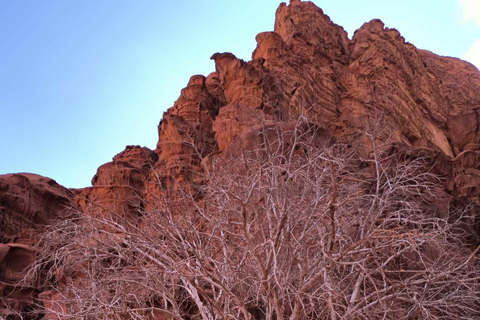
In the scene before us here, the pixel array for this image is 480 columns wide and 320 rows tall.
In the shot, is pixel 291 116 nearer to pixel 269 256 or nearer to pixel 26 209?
pixel 269 256

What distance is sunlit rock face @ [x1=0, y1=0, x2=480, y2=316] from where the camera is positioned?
62.0 ft

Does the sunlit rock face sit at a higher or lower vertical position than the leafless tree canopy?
higher

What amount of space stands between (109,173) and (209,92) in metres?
7.12

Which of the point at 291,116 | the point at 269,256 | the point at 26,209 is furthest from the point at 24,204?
the point at 269,256

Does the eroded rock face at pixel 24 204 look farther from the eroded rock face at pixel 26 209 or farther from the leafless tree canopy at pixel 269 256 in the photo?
the leafless tree canopy at pixel 269 256

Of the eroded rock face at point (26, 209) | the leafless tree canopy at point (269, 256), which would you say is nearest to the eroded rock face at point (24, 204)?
the eroded rock face at point (26, 209)

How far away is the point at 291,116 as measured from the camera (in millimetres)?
17828

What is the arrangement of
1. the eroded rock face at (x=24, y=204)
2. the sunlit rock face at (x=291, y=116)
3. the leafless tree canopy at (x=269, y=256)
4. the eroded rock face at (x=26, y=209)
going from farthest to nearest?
1. the eroded rock face at (x=24, y=204)
2. the sunlit rock face at (x=291, y=116)
3. the eroded rock face at (x=26, y=209)
4. the leafless tree canopy at (x=269, y=256)

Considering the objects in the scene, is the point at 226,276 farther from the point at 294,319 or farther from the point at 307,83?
the point at 307,83

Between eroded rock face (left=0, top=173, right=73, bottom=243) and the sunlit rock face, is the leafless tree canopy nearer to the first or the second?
the sunlit rock face

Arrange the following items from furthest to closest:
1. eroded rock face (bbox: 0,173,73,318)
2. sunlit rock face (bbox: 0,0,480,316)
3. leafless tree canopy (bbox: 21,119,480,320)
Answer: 1. sunlit rock face (bbox: 0,0,480,316)
2. eroded rock face (bbox: 0,173,73,318)
3. leafless tree canopy (bbox: 21,119,480,320)

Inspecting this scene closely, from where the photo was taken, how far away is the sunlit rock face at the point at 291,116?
1889 centimetres

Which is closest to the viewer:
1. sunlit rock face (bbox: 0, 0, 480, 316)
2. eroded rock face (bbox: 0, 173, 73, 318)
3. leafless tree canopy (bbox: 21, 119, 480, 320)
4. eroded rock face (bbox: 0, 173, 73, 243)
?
leafless tree canopy (bbox: 21, 119, 480, 320)

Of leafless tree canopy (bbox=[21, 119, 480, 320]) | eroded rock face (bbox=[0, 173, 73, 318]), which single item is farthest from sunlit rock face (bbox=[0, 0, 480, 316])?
leafless tree canopy (bbox=[21, 119, 480, 320])
